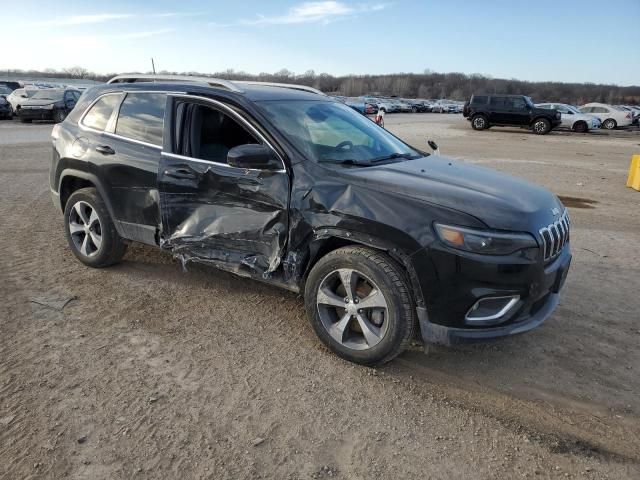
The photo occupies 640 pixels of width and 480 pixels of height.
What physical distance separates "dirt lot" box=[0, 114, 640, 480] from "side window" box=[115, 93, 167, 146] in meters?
1.36

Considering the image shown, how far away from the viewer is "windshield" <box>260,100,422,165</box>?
12.5 feet

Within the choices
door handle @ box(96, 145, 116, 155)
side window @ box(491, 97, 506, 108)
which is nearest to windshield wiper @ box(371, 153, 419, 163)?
door handle @ box(96, 145, 116, 155)

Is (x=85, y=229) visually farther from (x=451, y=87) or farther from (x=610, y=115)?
(x=451, y=87)

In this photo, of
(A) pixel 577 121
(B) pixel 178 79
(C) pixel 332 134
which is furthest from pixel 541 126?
(B) pixel 178 79

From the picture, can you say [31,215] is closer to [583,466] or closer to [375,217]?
[375,217]

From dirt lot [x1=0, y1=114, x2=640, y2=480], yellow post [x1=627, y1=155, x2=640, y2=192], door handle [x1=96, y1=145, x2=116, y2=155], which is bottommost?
dirt lot [x1=0, y1=114, x2=640, y2=480]

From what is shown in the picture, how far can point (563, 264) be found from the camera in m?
3.53

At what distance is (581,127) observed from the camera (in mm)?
30609

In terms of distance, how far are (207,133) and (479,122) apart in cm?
2834

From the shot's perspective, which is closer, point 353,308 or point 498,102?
point 353,308

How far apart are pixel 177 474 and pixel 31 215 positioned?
5869mm

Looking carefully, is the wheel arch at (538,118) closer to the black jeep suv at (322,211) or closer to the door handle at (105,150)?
the black jeep suv at (322,211)

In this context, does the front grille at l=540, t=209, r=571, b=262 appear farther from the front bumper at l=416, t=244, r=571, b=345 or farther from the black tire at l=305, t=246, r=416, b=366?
the black tire at l=305, t=246, r=416, b=366

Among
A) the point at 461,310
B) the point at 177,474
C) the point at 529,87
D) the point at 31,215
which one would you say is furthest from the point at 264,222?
the point at 529,87
